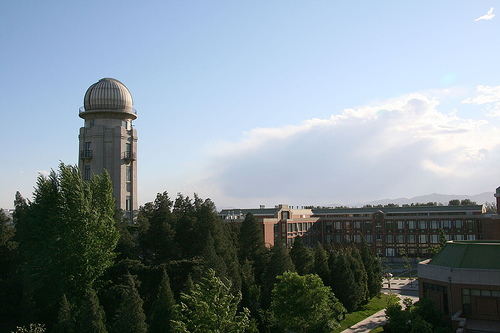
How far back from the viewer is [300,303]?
32.7 m

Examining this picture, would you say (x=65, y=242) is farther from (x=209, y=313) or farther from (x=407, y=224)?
(x=407, y=224)

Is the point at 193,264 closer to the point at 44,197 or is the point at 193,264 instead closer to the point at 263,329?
the point at 263,329

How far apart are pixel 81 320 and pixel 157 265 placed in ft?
33.9

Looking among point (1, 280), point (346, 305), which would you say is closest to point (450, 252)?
point (346, 305)

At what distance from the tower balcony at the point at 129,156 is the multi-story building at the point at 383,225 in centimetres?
3394

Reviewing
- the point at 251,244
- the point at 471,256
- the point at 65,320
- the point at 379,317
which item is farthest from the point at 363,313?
the point at 65,320

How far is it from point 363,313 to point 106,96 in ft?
140

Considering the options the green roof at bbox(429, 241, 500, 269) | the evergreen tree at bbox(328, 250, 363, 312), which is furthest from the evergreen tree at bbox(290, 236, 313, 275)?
the green roof at bbox(429, 241, 500, 269)

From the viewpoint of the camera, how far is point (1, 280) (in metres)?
38.6

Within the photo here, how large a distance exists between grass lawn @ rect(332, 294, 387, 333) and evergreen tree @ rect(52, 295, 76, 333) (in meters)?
23.5

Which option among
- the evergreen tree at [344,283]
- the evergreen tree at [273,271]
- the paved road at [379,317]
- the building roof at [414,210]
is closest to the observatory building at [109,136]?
the evergreen tree at [273,271]

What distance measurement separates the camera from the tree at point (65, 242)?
35438 mm

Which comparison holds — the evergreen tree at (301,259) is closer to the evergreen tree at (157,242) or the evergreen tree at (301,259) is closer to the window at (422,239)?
the evergreen tree at (157,242)

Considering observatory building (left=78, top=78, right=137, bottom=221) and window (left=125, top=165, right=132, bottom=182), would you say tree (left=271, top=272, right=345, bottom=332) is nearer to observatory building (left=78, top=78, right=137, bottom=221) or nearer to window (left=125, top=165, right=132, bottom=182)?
observatory building (left=78, top=78, right=137, bottom=221)
